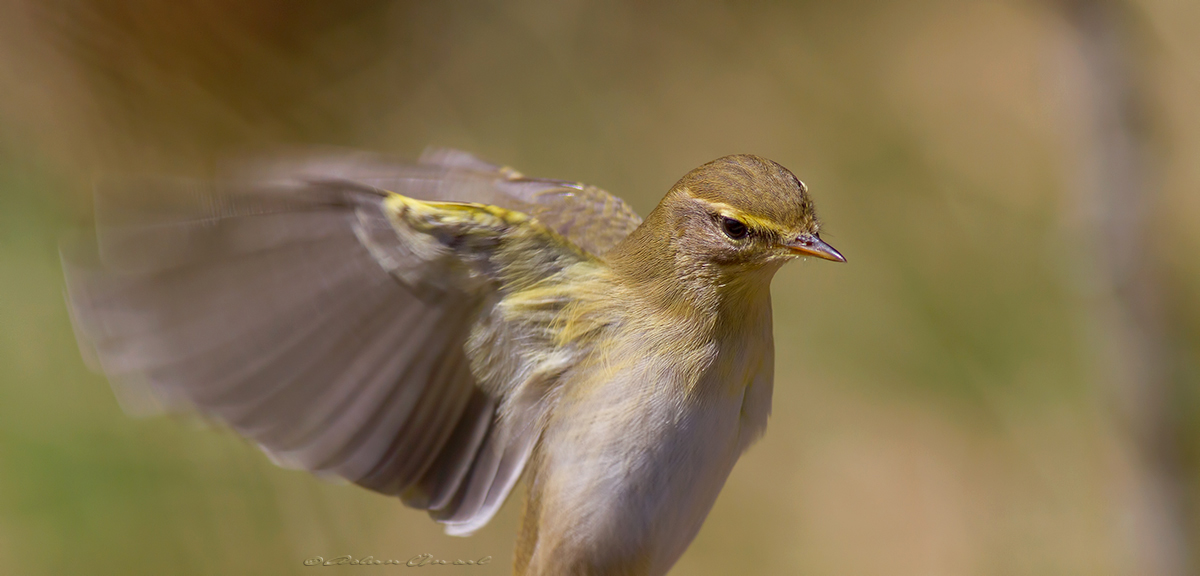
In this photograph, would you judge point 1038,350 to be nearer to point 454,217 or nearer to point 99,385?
point 454,217

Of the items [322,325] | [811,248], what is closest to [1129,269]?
[811,248]

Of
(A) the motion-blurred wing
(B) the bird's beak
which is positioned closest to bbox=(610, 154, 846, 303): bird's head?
(B) the bird's beak

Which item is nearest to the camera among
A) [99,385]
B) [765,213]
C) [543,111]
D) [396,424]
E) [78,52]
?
[765,213]

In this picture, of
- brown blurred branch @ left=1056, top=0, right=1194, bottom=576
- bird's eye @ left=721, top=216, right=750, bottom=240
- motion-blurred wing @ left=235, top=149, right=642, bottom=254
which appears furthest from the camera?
brown blurred branch @ left=1056, top=0, right=1194, bottom=576

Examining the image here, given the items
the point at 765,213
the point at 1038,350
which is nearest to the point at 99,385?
the point at 765,213

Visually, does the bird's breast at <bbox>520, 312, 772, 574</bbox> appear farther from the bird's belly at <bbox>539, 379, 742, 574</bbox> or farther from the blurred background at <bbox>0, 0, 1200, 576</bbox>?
the blurred background at <bbox>0, 0, 1200, 576</bbox>

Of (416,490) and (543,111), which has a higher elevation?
(543,111)
